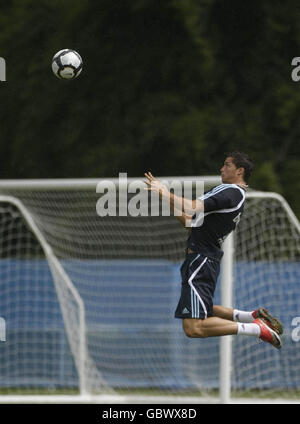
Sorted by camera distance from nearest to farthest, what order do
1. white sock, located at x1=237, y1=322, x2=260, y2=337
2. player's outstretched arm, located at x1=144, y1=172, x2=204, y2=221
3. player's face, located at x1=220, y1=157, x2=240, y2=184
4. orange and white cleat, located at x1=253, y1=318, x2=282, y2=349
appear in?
1. player's outstretched arm, located at x1=144, y1=172, x2=204, y2=221
2. white sock, located at x1=237, y1=322, x2=260, y2=337
3. orange and white cleat, located at x1=253, y1=318, x2=282, y2=349
4. player's face, located at x1=220, y1=157, x2=240, y2=184

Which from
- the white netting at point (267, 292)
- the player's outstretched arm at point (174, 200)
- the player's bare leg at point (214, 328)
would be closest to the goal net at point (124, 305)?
the white netting at point (267, 292)

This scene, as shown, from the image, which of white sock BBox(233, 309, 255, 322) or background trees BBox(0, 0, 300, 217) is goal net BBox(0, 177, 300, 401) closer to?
white sock BBox(233, 309, 255, 322)

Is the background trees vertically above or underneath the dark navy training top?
above

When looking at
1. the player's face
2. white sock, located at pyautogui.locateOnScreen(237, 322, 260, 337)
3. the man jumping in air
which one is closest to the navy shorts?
the man jumping in air

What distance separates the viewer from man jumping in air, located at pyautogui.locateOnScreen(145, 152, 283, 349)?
9.27 meters

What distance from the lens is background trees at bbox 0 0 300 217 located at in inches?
691

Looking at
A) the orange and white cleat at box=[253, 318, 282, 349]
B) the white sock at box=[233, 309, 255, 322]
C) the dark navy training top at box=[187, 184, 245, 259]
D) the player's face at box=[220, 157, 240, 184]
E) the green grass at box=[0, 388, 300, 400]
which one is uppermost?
the player's face at box=[220, 157, 240, 184]

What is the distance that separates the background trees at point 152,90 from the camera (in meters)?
17.6

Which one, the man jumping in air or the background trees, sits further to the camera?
the background trees

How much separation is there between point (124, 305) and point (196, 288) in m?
4.48

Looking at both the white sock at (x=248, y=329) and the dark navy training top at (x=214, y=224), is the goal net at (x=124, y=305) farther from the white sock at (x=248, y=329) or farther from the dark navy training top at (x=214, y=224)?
the white sock at (x=248, y=329)

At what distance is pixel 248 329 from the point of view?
929 cm

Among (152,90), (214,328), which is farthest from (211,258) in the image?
(152,90)

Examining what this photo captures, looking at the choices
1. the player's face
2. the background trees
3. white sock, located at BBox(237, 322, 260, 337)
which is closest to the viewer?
white sock, located at BBox(237, 322, 260, 337)
